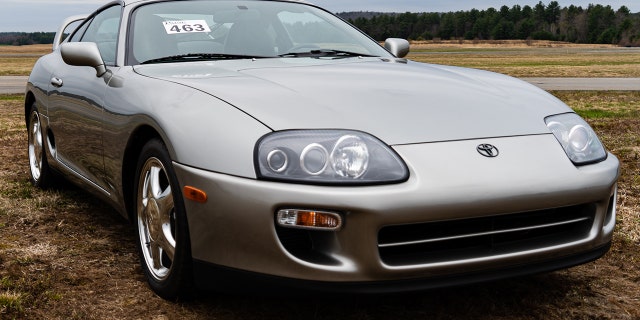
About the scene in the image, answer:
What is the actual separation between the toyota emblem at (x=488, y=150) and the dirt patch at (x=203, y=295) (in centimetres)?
50

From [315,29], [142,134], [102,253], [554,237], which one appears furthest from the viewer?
[315,29]

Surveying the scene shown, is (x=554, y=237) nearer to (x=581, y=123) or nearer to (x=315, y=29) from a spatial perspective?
(x=581, y=123)

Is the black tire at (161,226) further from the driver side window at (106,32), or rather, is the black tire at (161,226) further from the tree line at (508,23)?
the tree line at (508,23)

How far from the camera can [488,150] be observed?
2469 mm

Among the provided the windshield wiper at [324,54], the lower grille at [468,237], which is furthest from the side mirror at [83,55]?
the lower grille at [468,237]

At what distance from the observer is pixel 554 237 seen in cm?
260

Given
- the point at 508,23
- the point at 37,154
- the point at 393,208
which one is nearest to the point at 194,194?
the point at 393,208

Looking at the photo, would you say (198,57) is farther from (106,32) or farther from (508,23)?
(508,23)

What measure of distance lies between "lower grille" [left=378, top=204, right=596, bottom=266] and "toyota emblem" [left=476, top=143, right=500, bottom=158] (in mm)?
212

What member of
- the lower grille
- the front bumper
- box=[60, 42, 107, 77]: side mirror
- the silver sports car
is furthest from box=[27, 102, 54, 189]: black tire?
the lower grille

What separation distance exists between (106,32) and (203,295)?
2049 mm

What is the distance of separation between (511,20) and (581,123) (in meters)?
147

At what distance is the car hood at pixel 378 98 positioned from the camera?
2.49 m

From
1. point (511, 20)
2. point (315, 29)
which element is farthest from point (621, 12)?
point (315, 29)
